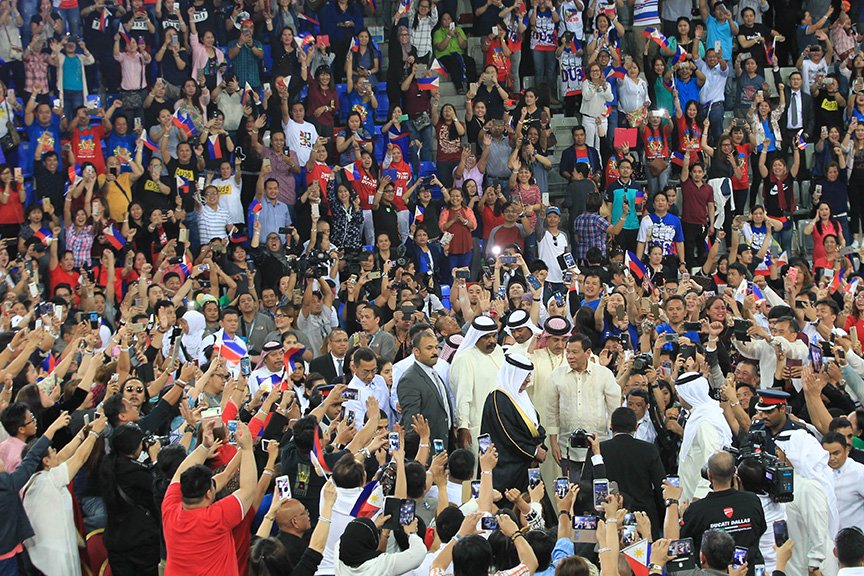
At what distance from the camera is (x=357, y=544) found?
6.30 metres

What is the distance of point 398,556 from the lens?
6.36m

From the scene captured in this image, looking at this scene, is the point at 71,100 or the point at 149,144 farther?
the point at 71,100

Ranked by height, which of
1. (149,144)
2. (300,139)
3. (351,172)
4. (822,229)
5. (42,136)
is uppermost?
(42,136)

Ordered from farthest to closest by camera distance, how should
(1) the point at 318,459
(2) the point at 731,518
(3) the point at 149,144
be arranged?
(3) the point at 149,144
(1) the point at 318,459
(2) the point at 731,518

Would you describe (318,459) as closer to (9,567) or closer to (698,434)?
(9,567)

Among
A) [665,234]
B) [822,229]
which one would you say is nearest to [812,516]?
[665,234]

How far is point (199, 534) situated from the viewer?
6891mm

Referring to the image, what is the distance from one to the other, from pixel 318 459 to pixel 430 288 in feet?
21.2

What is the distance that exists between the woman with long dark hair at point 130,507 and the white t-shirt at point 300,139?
834 cm

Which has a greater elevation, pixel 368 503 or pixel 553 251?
pixel 368 503

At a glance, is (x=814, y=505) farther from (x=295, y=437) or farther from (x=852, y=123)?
(x=852, y=123)

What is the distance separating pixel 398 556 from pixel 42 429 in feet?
12.4

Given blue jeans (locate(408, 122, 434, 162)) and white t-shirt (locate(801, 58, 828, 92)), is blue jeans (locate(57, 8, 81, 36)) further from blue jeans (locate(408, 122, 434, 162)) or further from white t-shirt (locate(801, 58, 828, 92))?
white t-shirt (locate(801, 58, 828, 92))

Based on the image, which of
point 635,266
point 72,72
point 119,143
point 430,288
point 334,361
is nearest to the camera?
point 334,361
